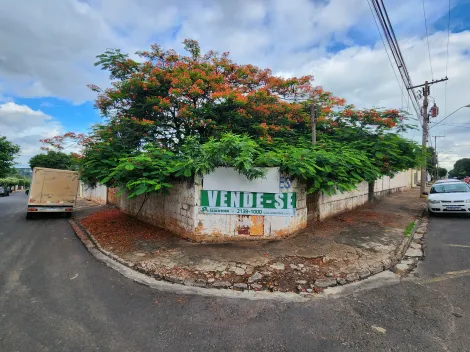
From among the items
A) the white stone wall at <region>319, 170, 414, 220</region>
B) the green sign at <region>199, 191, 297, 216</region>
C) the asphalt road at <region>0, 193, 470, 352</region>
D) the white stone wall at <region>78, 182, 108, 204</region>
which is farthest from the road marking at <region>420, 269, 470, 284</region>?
the white stone wall at <region>78, 182, 108, 204</region>

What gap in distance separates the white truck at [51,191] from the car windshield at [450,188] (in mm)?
16313

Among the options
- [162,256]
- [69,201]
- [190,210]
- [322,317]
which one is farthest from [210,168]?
[69,201]

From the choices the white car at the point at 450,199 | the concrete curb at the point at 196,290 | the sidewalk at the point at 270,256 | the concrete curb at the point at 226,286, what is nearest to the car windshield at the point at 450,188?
the white car at the point at 450,199

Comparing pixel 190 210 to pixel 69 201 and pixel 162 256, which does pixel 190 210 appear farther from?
pixel 69 201

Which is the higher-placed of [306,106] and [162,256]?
[306,106]

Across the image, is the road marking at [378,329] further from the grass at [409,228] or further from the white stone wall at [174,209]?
the grass at [409,228]

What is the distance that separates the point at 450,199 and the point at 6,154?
32513mm

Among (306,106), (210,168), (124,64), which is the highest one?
(124,64)

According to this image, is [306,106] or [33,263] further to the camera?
[306,106]

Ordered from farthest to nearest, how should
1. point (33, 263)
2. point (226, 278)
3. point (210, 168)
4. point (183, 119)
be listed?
1. point (183, 119)
2. point (210, 168)
3. point (33, 263)
4. point (226, 278)

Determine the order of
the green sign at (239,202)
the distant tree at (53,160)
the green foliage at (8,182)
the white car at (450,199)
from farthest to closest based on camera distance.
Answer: the green foliage at (8,182) < the distant tree at (53,160) < the white car at (450,199) < the green sign at (239,202)

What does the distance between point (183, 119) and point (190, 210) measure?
4129mm

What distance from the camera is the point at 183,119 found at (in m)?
9.06

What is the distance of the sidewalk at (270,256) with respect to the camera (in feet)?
14.1
